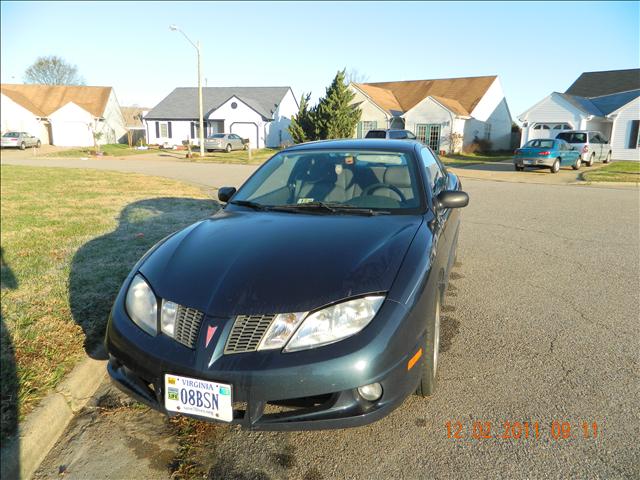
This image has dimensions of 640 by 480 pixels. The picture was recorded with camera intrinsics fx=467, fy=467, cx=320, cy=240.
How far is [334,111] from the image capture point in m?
31.0

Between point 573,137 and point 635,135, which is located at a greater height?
point 635,135

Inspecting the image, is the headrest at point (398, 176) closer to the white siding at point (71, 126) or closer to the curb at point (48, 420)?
the curb at point (48, 420)

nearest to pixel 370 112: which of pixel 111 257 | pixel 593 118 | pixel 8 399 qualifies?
pixel 593 118

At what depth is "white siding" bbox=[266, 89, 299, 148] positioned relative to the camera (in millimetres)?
42378

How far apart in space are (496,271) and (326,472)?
3882 mm

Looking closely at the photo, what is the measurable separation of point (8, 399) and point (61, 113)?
52428 mm

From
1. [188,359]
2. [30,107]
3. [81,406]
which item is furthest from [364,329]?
[30,107]

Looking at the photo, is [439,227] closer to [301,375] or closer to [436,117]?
[301,375]

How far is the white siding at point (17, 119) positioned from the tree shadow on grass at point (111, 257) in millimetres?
46300

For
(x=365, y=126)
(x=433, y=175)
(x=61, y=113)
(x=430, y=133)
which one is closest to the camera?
(x=433, y=175)

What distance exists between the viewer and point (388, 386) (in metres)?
2.20

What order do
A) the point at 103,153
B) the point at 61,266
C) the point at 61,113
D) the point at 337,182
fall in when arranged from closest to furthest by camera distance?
the point at 337,182 → the point at 61,266 → the point at 103,153 → the point at 61,113

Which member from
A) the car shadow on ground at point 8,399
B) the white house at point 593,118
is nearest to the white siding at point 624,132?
the white house at point 593,118
